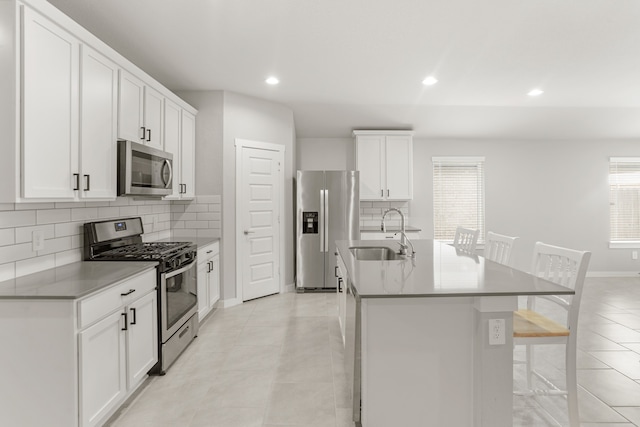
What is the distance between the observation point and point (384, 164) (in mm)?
5668

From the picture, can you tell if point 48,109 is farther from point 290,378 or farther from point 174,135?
point 290,378

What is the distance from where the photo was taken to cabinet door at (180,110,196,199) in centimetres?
390

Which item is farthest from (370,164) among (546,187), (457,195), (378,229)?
(546,187)

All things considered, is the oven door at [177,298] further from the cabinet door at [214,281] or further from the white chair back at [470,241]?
the white chair back at [470,241]

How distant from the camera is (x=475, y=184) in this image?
6.21 metres

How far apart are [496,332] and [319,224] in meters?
3.49

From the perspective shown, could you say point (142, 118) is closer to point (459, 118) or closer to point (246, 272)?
point (246, 272)

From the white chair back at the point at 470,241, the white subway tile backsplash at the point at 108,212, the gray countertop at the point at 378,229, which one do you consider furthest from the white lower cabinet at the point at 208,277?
the white chair back at the point at 470,241

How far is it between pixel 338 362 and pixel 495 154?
5048 mm

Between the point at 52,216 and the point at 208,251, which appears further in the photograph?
the point at 208,251

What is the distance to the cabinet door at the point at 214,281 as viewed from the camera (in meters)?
3.78

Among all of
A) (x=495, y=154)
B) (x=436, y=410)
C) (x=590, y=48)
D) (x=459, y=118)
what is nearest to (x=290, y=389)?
(x=436, y=410)

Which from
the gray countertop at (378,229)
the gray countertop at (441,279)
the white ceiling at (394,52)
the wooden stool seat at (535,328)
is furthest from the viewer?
the gray countertop at (378,229)

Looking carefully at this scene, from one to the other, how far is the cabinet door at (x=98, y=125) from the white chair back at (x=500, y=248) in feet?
9.39
